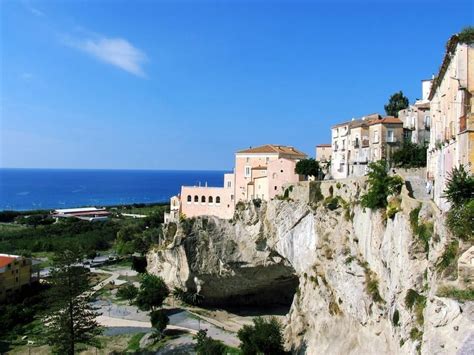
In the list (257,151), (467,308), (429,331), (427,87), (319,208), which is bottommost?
(429,331)

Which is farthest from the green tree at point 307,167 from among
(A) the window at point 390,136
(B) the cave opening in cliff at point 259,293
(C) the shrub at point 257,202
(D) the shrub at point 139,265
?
(D) the shrub at point 139,265

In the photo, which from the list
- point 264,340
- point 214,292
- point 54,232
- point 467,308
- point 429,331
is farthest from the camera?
point 54,232

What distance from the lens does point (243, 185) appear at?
46938 mm

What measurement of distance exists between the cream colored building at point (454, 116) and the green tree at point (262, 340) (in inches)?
548

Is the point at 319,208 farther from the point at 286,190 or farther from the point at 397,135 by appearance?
the point at 397,135

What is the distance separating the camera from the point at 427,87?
151 feet

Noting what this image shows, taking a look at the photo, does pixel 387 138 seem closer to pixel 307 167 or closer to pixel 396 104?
pixel 307 167

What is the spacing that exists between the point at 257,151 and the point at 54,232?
54.2 m

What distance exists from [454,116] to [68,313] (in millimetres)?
27906

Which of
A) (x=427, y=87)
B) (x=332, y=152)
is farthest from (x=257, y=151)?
(x=427, y=87)

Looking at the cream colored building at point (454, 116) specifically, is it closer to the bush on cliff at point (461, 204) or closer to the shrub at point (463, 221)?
the bush on cliff at point (461, 204)

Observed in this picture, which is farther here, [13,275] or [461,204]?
[13,275]

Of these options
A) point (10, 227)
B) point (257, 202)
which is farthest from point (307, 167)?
point (10, 227)

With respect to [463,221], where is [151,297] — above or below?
below
